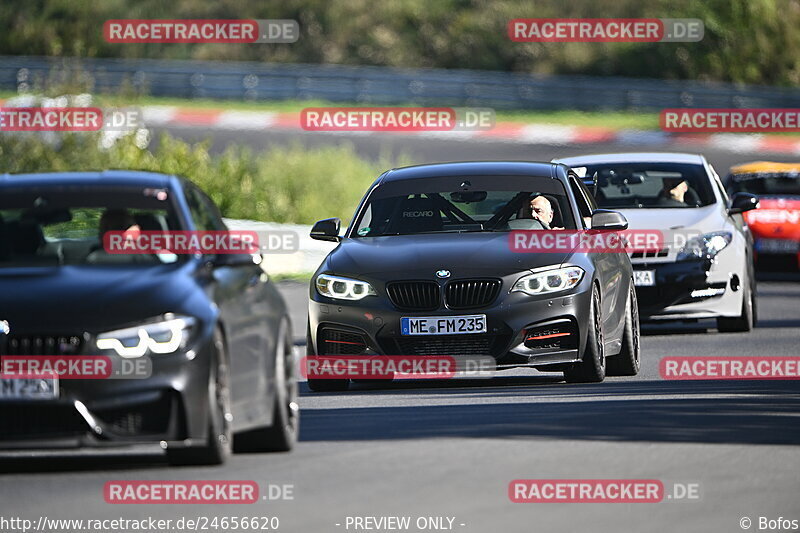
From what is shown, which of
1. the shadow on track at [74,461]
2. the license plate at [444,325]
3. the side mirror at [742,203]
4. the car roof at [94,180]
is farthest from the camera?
the side mirror at [742,203]

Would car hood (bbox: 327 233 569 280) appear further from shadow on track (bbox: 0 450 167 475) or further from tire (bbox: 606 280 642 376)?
shadow on track (bbox: 0 450 167 475)

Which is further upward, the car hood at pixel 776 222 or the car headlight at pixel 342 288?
the car hood at pixel 776 222

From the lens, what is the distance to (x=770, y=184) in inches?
1083

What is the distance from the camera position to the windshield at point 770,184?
2733 centimetres

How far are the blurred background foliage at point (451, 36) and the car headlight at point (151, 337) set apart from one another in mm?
46386

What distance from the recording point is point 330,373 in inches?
557

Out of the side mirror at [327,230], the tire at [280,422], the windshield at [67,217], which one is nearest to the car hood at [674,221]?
the side mirror at [327,230]

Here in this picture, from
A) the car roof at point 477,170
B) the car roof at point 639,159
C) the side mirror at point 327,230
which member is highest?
the car roof at point 639,159

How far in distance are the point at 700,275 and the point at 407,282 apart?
17.8 feet

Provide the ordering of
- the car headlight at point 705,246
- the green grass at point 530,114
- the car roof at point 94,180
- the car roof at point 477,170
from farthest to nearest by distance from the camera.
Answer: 1. the green grass at point 530,114
2. the car headlight at point 705,246
3. the car roof at point 477,170
4. the car roof at point 94,180

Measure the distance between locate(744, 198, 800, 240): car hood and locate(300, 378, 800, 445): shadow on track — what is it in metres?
12.3

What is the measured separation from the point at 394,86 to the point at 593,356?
125ft

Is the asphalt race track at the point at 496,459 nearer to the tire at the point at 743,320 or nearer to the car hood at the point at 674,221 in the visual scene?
the car hood at the point at 674,221

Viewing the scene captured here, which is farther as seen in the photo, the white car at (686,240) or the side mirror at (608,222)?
the white car at (686,240)
